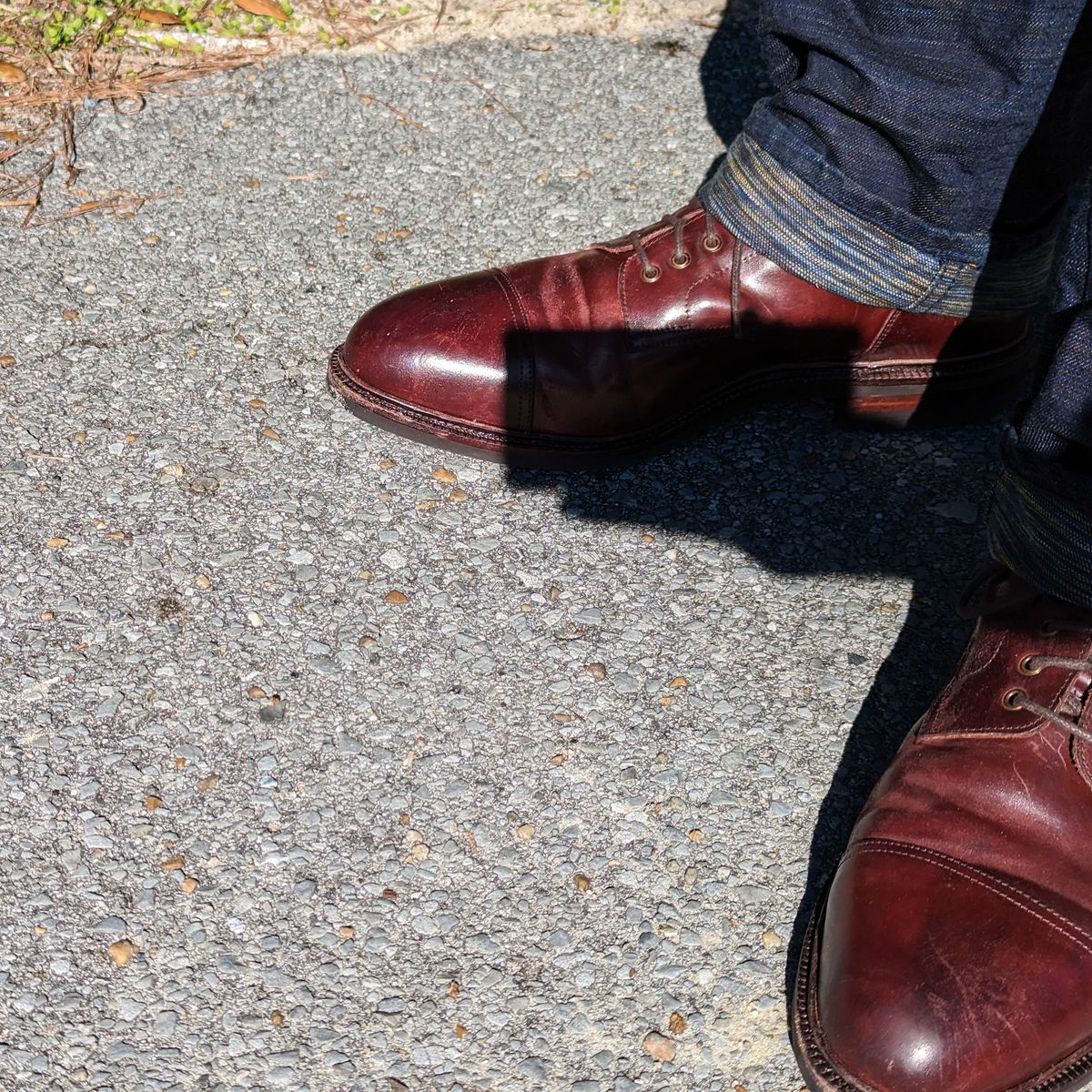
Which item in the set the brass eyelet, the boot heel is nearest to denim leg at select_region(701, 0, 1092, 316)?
the boot heel

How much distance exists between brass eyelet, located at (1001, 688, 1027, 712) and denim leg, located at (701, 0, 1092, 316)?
738 millimetres

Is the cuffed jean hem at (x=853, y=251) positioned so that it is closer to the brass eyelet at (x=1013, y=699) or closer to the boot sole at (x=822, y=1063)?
the brass eyelet at (x=1013, y=699)

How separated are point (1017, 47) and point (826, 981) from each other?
1.21 metres

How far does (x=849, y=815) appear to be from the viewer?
1.65 metres

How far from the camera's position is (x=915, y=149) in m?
1.80

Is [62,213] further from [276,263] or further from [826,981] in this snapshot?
[826,981]

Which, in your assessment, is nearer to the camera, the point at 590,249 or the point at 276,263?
the point at 590,249

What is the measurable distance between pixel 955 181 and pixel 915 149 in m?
0.08

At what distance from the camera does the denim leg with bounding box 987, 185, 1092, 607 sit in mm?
1436

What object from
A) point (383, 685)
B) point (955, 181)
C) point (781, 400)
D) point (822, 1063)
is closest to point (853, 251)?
point (955, 181)

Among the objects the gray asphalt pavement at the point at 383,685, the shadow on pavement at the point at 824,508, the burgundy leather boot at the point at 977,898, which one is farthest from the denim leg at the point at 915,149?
the burgundy leather boot at the point at 977,898

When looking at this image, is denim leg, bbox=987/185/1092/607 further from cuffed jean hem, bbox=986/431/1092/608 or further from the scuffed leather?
the scuffed leather

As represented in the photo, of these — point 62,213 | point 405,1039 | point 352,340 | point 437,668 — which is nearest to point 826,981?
point 405,1039

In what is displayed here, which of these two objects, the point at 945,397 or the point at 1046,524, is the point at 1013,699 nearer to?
the point at 1046,524
